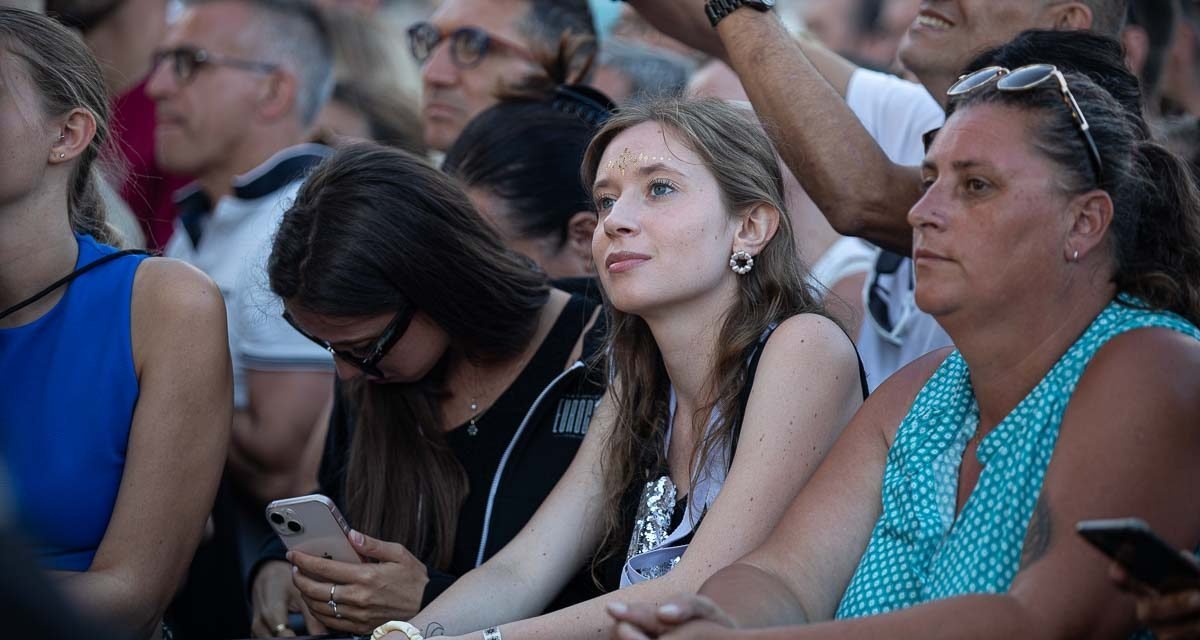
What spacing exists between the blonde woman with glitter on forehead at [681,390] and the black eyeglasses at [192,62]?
98.0 inches

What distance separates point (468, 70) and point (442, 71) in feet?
0.27

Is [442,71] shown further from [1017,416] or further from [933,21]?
[1017,416]

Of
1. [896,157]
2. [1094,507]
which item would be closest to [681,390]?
[1094,507]

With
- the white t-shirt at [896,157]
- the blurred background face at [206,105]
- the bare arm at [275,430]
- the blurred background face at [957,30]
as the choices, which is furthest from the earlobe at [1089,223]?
the blurred background face at [206,105]

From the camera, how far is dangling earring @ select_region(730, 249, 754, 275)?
2.76 meters

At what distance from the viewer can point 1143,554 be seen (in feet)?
5.67

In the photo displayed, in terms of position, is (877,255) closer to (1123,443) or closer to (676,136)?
(676,136)

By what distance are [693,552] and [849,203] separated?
0.86m

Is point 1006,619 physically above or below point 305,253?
above

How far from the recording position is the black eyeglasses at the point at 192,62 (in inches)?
196

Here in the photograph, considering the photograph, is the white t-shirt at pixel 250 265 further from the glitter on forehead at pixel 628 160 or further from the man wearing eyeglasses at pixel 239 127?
the glitter on forehead at pixel 628 160

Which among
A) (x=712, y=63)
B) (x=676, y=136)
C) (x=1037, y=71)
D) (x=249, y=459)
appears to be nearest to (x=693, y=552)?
(x=676, y=136)

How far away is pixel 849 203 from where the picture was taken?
9.71 ft

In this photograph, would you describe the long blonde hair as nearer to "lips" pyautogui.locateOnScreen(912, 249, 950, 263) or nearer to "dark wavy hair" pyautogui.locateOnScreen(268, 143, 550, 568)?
"dark wavy hair" pyautogui.locateOnScreen(268, 143, 550, 568)
